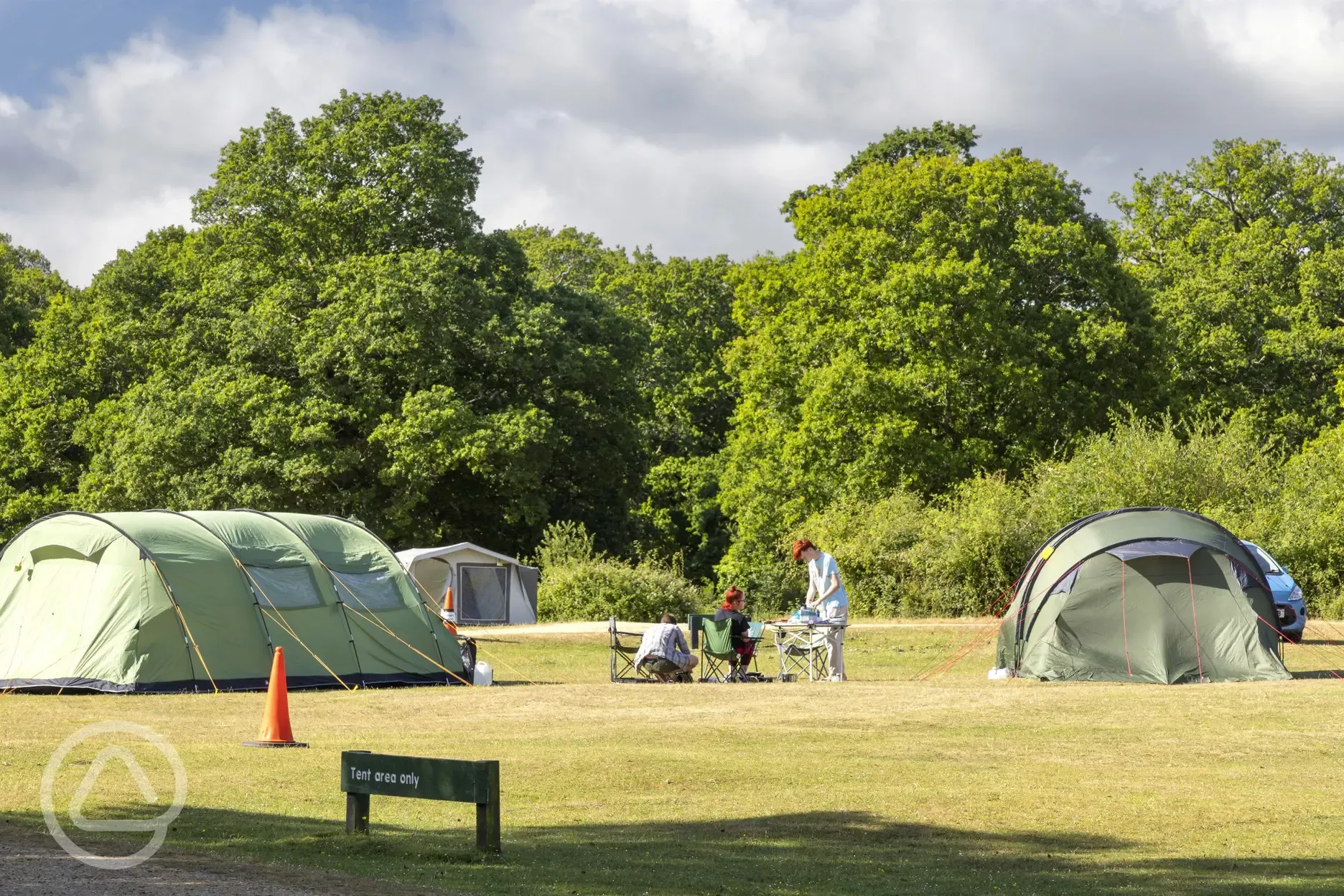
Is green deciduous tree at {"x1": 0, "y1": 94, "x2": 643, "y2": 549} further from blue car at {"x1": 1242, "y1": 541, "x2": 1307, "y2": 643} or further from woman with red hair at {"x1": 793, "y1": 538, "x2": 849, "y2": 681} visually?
woman with red hair at {"x1": 793, "y1": 538, "x2": 849, "y2": 681}

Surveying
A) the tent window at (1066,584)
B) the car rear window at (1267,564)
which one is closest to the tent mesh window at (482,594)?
the car rear window at (1267,564)

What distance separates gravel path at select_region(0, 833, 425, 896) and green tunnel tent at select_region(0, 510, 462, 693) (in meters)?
11.4

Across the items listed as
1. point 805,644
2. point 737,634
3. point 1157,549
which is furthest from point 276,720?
point 1157,549

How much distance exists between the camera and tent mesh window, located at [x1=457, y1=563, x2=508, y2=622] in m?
40.5

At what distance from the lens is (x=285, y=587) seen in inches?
814

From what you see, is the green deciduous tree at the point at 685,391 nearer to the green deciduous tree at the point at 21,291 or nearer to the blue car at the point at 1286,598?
the green deciduous tree at the point at 21,291

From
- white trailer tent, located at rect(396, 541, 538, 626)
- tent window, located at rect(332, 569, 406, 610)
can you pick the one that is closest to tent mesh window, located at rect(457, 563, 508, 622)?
white trailer tent, located at rect(396, 541, 538, 626)

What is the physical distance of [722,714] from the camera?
52.3ft

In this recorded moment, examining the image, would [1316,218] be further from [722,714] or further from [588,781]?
[588,781]

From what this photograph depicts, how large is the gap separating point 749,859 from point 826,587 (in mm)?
11195

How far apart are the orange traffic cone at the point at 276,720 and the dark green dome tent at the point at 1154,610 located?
10.4m

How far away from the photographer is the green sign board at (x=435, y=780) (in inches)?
332

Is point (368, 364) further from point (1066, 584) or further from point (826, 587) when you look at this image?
point (1066, 584)

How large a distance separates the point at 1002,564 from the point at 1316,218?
76.3 feet
